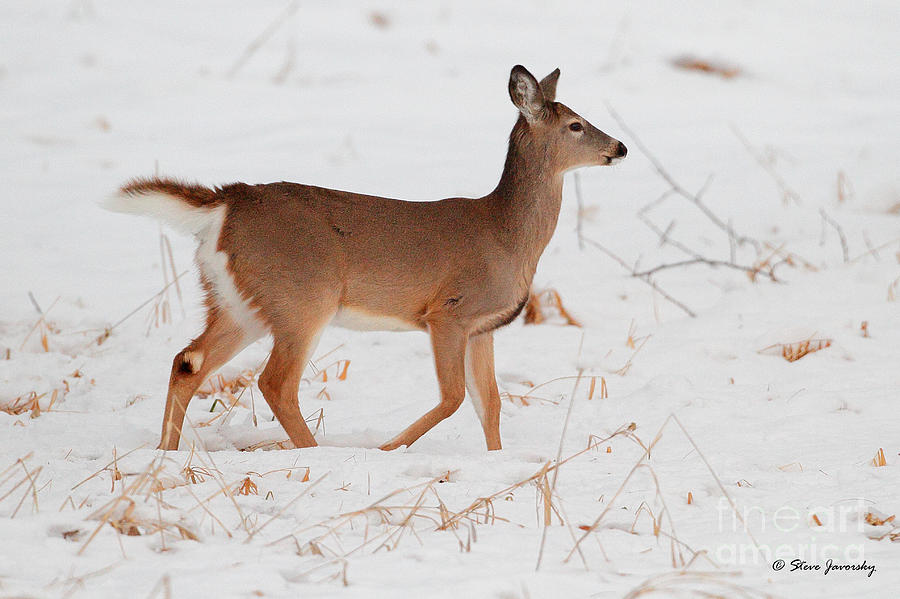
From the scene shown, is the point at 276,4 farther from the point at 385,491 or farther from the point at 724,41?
the point at 385,491

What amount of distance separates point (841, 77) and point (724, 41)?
1.54 m

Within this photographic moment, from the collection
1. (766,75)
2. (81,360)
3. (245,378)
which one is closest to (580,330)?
(245,378)

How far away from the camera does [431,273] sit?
454 cm

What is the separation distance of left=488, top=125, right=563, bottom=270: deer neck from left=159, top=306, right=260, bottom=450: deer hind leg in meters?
1.17

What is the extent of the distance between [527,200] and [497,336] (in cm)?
150

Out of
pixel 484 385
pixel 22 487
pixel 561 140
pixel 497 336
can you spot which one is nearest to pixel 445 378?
pixel 484 385

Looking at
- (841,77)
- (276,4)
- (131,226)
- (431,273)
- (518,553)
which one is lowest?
(518,553)

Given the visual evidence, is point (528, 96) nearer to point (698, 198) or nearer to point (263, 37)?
point (698, 198)

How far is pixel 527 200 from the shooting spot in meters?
4.86

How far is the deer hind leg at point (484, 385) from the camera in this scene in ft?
15.0

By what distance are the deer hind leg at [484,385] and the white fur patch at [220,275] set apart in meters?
0.93

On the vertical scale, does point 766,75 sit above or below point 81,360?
above

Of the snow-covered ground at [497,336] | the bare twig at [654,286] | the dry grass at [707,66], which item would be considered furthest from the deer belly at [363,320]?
the dry grass at [707,66]

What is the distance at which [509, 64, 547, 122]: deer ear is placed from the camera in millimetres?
4793
